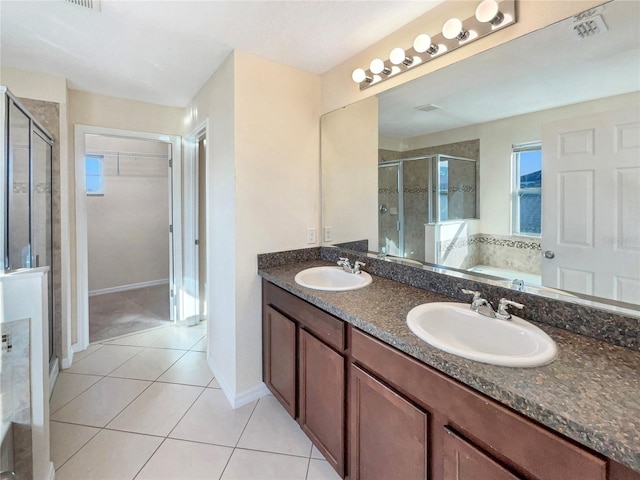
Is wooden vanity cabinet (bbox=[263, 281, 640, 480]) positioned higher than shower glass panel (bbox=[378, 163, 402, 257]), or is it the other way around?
shower glass panel (bbox=[378, 163, 402, 257])

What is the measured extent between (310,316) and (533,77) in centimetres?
144

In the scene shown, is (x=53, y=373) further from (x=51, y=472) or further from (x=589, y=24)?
(x=589, y=24)

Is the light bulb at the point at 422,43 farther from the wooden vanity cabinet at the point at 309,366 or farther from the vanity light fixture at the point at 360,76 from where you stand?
the wooden vanity cabinet at the point at 309,366

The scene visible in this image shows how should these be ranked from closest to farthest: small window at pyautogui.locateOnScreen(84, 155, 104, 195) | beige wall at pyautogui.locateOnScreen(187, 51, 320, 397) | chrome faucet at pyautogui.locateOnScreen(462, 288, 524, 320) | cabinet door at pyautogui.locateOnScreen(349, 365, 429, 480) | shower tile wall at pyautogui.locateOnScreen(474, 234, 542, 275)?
cabinet door at pyautogui.locateOnScreen(349, 365, 429, 480) → chrome faucet at pyautogui.locateOnScreen(462, 288, 524, 320) → shower tile wall at pyautogui.locateOnScreen(474, 234, 542, 275) → beige wall at pyautogui.locateOnScreen(187, 51, 320, 397) → small window at pyautogui.locateOnScreen(84, 155, 104, 195)

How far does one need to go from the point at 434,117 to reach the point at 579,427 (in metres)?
1.44

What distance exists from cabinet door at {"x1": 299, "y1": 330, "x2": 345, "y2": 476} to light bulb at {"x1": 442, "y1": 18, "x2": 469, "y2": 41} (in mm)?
1520

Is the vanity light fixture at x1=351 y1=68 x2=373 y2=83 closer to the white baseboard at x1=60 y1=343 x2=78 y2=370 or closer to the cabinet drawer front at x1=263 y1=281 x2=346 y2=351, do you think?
the cabinet drawer front at x1=263 y1=281 x2=346 y2=351

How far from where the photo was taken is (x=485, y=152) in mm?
1414

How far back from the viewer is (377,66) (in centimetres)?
173

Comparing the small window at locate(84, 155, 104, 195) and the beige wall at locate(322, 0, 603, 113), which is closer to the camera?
the beige wall at locate(322, 0, 603, 113)

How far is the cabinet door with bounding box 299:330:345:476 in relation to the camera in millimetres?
1383

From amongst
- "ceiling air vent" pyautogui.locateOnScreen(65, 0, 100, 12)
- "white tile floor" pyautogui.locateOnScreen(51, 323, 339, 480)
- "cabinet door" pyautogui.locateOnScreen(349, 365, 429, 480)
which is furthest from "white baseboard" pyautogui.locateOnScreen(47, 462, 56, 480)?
"ceiling air vent" pyautogui.locateOnScreen(65, 0, 100, 12)

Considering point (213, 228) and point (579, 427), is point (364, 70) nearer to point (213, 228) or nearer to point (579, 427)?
point (213, 228)

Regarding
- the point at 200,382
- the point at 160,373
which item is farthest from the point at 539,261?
the point at 160,373
